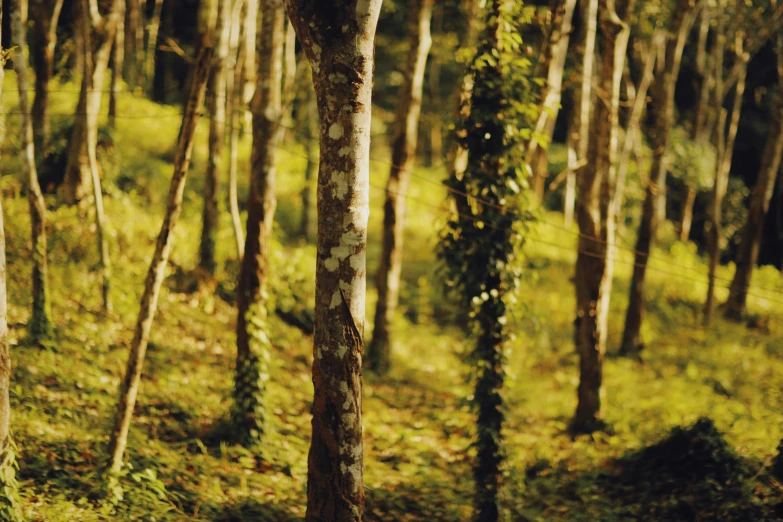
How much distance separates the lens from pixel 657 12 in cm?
1509

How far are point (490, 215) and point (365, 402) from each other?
496cm

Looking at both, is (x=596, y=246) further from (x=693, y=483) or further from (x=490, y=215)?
(x=693, y=483)

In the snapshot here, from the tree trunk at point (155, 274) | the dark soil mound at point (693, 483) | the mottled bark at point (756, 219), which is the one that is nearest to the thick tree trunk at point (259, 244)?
the tree trunk at point (155, 274)

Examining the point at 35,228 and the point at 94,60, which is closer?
the point at 35,228

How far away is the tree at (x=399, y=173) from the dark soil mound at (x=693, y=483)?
17.5 feet

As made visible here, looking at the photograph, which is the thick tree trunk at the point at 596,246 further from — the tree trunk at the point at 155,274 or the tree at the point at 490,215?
the tree trunk at the point at 155,274

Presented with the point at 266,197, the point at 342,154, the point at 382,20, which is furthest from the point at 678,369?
the point at 382,20

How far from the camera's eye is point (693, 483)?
7785mm

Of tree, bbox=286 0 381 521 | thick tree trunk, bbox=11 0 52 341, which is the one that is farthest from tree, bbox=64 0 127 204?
tree, bbox=286 0 381 521

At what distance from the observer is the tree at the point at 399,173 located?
1132 centimetres

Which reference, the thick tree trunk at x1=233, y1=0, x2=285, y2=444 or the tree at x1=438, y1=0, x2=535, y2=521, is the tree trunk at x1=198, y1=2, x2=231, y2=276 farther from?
the tree at x1=438, y1=0, x2=535, y2=521

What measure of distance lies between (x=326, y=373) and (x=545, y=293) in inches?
520

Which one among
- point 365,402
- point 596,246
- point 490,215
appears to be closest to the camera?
point 490,215

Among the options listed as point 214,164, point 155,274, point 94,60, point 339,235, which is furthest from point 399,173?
point 339,235
